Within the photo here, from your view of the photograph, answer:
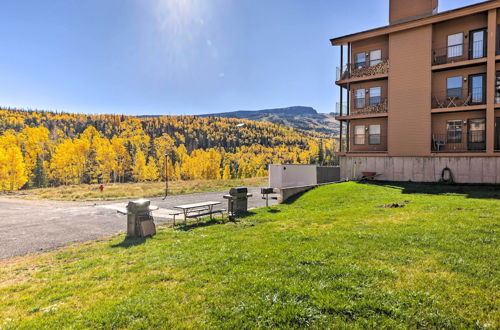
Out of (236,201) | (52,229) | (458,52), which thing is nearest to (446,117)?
(458,52)

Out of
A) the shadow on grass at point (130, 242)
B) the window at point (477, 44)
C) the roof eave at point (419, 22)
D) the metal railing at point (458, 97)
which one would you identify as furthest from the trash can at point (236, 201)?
the window at point (477, 44)

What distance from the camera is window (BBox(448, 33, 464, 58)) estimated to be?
21500 mm

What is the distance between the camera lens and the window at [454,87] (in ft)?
70.2

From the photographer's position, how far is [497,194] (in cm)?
1484

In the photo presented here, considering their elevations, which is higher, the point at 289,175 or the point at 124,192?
the point at 289,175

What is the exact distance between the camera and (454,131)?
2162 centimetres

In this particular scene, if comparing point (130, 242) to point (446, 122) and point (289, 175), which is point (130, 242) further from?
point (446, 122)

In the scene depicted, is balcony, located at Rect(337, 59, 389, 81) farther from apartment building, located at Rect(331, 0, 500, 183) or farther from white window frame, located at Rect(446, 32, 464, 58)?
white window frame, located at Rect(446, 32, 464, 58)

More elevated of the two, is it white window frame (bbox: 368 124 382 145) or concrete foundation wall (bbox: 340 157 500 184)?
white window frame (bbox: 368 124 382 145)

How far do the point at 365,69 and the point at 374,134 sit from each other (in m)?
6.49

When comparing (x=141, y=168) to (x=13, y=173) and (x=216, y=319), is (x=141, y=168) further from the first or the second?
(x=216, y=319)

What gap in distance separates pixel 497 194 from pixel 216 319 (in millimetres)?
18057

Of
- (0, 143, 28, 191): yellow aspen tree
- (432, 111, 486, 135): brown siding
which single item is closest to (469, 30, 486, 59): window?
(432, 111, 486, 135): brown siding

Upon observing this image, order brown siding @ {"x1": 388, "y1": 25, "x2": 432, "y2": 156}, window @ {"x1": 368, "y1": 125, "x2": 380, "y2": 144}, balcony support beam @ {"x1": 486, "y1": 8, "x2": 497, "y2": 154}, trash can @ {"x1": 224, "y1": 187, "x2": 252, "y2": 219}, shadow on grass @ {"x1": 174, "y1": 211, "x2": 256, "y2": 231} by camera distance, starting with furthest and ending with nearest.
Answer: window @ {"x1": 368, "y1": 125, "x2": 380, "y2": 144} < brown siding @ {"x1": 388, "y1": 25, "x2": 432, "y2": 156} < balcony support beam @ {"x1": 486, "y1": 8, "x2": 497, "y2": 154} < trash can @ {"x1": 224, "y1": 187, "x2": 252, "y2": 219} < shadow on grass @ {"x1": 174, "y1": 211, "x2": 256, "y2": 231}
